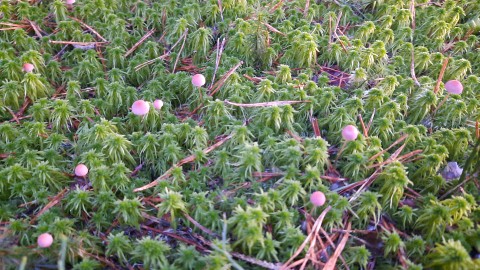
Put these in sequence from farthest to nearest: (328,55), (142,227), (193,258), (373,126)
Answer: (328,55) → (373,126) → (142,227) → (193,258)

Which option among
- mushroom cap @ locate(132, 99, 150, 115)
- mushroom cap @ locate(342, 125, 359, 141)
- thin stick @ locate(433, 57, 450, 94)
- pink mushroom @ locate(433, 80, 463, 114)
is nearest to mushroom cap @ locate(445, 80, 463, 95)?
pink mushroom @ locate(433, 80, 463, 114)

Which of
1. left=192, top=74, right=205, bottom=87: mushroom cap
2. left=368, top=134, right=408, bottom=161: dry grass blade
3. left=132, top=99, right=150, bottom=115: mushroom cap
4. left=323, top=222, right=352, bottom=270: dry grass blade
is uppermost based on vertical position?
left=192, top=74, right=205, bottom=87: mushroom cap

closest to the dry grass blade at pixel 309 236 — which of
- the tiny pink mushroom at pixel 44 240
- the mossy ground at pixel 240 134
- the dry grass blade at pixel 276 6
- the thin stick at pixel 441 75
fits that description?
the mossy ground at pixel 240 134

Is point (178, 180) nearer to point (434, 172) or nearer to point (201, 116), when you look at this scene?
point (201, 116)

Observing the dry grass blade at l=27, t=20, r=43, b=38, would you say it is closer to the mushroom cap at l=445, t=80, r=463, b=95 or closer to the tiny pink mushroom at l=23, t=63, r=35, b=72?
the tiny pink mushroom at l=23, t=63, r=35, b=72

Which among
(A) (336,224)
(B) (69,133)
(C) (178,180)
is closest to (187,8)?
(B) (69,133)

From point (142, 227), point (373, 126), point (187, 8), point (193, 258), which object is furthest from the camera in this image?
point (187, 8)
